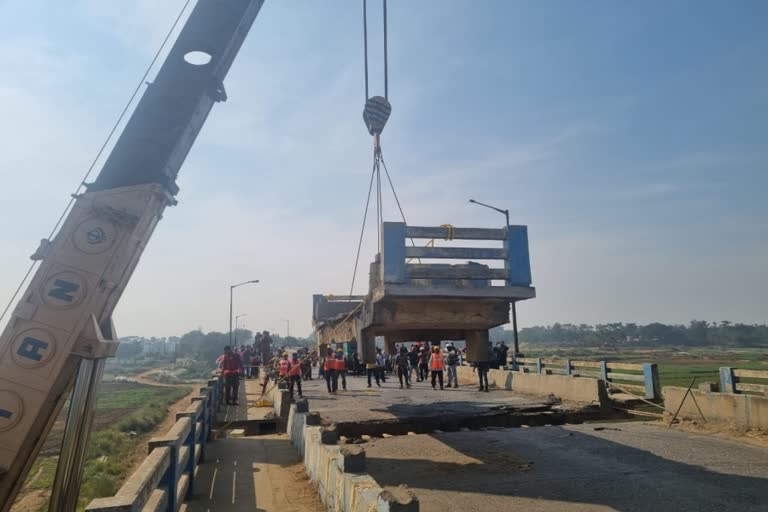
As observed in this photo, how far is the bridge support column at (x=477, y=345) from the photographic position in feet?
33.3

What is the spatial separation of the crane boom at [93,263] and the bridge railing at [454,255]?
3.44 metres

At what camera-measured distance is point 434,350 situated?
17.2 metres

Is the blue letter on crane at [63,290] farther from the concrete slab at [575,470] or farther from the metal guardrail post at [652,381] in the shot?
the metal guardrail post at [652,381]

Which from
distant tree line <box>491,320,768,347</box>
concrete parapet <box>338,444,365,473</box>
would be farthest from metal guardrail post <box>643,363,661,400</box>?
distant tree line <box>491,320,768,347</box>

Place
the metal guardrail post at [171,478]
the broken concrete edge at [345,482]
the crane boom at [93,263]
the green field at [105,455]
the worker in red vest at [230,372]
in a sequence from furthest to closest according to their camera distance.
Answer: the worker in red vest at [230,372], the green field at [105,455], the metal guardrail post at [171,478], the crane boom at [93,263], the broken concrete edge at [345,482]

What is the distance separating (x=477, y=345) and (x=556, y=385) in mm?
6352

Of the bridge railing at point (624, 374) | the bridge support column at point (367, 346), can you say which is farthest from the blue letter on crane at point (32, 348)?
the bridge railing at point (624, 374)

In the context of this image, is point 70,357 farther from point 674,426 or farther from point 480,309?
point 674,426

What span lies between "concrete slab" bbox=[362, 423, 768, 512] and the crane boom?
429 centimetres

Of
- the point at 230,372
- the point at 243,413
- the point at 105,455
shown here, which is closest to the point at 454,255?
the point at 243,413

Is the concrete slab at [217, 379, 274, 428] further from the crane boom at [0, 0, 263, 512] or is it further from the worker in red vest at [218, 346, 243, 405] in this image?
the crane boom at [0, 0, 263, 512]

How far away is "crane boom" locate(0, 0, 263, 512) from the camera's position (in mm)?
4969

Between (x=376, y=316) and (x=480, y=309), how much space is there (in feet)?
6.57

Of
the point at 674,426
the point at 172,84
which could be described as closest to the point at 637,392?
the point at 674,426
